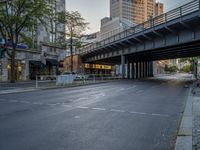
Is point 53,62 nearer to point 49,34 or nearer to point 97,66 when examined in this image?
point 49,34

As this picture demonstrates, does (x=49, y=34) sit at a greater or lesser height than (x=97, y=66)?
greater

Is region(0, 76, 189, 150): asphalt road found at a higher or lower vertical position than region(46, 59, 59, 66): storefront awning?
A: lower

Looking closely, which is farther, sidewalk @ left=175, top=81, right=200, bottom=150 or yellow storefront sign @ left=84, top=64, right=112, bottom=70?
yellow storefront sign @ left=84, top=64, right=112, bottom=70

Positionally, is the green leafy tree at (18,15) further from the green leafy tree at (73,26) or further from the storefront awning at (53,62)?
the storefront awning at (53,62)

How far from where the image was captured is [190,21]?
27.8m

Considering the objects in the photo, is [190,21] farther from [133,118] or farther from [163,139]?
[163,139]

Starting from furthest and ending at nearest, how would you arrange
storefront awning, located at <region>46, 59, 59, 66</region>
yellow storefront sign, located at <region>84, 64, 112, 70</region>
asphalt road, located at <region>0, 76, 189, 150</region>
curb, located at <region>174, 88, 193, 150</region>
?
yellow storefront sign, located at <region>84, 64, 112, 70</region> → storefront awning, located at <region>46, 59, 59, 66</region> → asphalt road, located at <region>0, 76, 189, 150</region> → curb, located at <region>174, 88, 193, 150</region>

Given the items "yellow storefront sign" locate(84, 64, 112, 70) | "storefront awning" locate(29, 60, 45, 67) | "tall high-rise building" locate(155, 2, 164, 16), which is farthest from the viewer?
"tall high-rise building" locate(155, 2, 164, 16)

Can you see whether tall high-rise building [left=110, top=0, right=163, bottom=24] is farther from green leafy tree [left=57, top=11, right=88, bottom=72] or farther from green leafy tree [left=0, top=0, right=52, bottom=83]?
green leafy tree [left=0, top=0, right=52, bottom=83]

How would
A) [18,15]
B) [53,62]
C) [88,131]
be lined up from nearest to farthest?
[88,131] → [18,15] → [53,62]

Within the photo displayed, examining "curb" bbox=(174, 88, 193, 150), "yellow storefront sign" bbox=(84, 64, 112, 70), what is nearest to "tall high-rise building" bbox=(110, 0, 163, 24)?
"yellow storefront sign" bbox=(84, 64, 112, 70)

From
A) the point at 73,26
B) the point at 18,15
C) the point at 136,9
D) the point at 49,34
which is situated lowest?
the point at 18,15

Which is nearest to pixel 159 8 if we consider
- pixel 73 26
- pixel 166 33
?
pixel 73 26

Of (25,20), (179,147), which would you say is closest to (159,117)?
(179,147)
